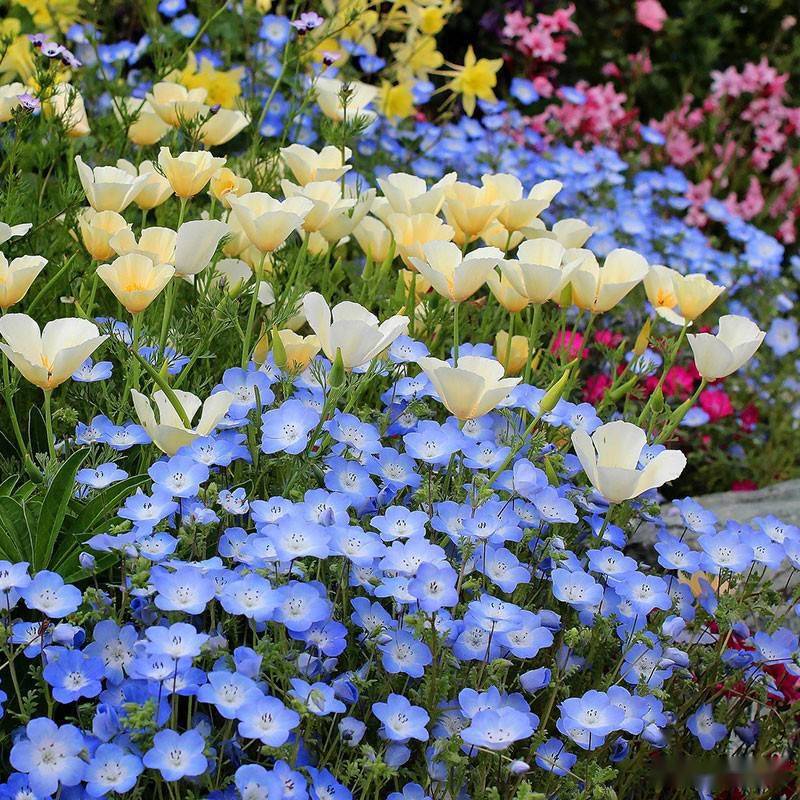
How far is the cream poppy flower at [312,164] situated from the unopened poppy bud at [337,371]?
604 millimetres

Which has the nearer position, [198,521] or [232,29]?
[198,521]

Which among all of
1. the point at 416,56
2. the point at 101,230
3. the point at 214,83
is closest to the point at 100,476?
the point at 101,230

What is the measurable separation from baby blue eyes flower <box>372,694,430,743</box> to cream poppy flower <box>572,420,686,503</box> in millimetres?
401

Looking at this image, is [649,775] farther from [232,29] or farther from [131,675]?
[232,29]

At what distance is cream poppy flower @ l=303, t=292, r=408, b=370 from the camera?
1.46 meters

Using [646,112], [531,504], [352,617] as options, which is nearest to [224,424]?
[352,617]

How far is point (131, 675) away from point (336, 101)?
1.45 metres

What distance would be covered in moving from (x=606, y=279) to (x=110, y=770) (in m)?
1.12

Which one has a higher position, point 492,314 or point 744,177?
point 492,314

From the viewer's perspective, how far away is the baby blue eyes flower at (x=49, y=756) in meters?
1.16

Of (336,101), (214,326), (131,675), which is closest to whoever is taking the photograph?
(131,675)

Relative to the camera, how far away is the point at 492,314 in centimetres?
234

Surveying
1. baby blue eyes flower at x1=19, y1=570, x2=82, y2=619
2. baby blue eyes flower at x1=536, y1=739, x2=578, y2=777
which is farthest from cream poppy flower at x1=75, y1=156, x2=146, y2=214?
baby blue eyes flower at x1=536, y1=739, x2=578, y2=777

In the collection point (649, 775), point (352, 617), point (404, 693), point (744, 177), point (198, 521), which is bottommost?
point (744, 177)
